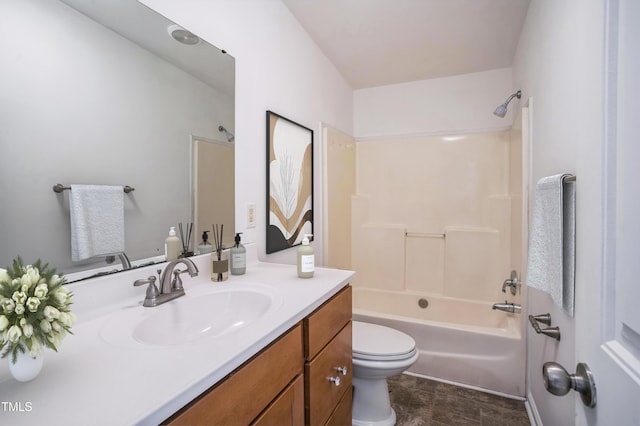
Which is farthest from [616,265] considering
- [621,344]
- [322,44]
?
[322,44]

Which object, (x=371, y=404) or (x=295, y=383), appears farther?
(x=371, y=404)

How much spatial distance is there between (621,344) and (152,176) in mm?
1292

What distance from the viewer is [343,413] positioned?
1.33 m

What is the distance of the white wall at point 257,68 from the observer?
134 centimetres

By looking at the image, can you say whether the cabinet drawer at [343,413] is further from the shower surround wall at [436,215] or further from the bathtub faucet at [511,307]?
the shower surround wall at [436,215]

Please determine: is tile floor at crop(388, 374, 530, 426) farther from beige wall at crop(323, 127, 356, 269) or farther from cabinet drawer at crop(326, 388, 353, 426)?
beige wall at crop(323, 127, 356, 269)

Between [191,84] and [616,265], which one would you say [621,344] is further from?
[191,84]

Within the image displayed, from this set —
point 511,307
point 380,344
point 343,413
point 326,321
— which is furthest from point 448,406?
point 326,321

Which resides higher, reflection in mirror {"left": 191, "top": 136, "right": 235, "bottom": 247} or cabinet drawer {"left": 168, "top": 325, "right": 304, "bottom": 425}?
reflection in mirror {"left": 191, "top": 136, "right": 235, "bottom": 247}

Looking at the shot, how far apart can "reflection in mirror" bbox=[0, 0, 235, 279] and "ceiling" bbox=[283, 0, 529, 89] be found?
103cm

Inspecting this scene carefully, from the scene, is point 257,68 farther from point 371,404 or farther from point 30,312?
point 371,404

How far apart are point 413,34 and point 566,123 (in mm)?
1376

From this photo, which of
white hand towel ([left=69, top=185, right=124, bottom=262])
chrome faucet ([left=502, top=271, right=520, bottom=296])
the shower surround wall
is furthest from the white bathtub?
white hand towel ([left=69, top=185, right=124, bottom=262])

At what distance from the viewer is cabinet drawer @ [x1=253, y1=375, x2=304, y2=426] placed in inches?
30.8
